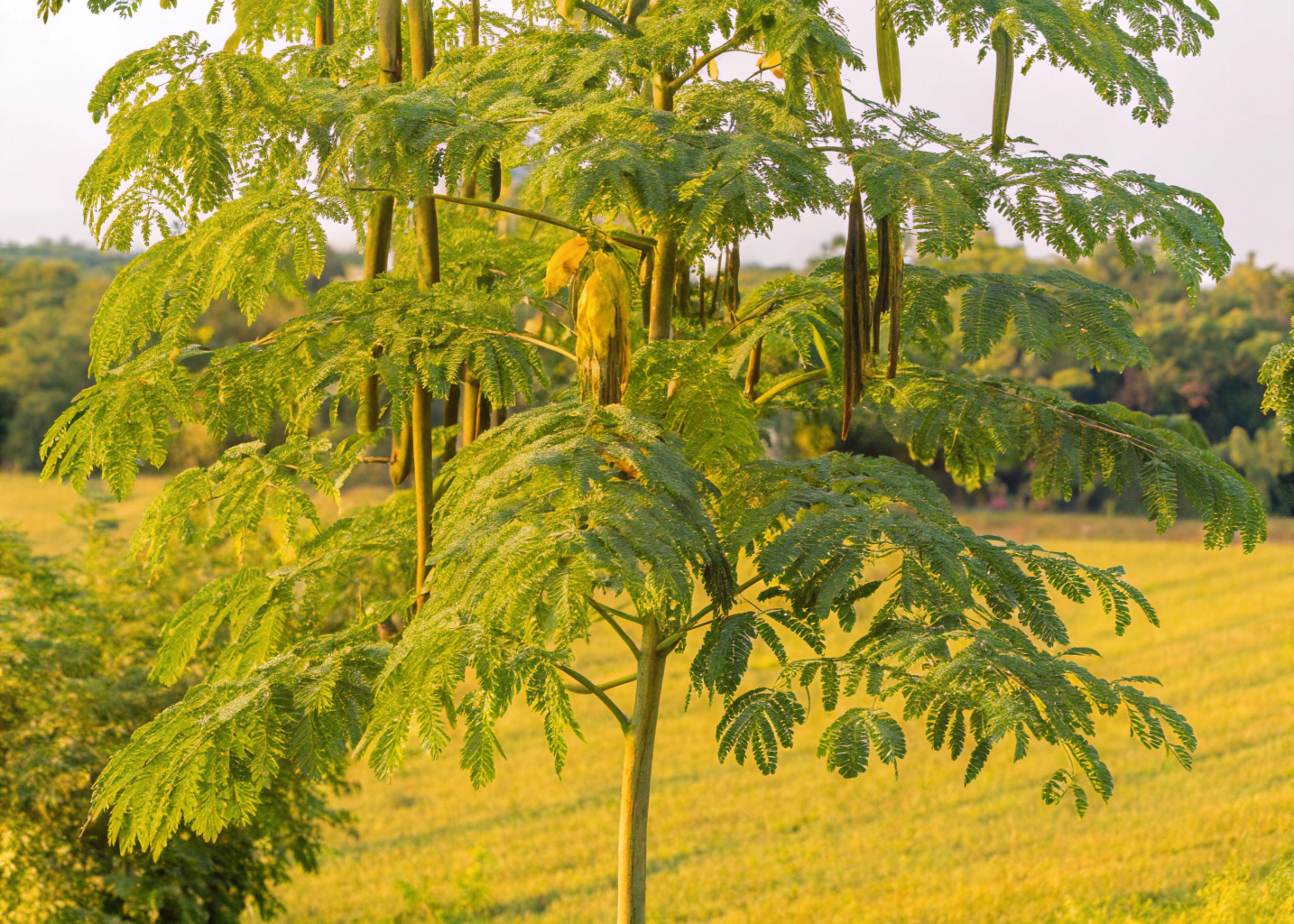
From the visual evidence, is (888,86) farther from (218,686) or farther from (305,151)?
(218,686)

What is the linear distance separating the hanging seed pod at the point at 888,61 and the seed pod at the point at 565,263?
3.00ft

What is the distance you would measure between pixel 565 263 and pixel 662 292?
1.35ft

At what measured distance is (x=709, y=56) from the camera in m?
3.30

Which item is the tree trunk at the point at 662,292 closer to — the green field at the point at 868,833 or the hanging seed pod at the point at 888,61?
the hanging seed pod at the point at 888,61

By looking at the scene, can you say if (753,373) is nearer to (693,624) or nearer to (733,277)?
(733,277)

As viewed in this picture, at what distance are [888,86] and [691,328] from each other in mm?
1058

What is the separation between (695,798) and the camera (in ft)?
Answer: 36.3

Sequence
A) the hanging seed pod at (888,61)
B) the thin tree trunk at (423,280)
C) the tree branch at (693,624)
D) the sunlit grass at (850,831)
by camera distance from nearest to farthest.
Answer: the tree branch at (693,624)
the hanging seed pod at (888,61)
the thin tree trunk at (423,280)
the sunlit grass at (850,831)

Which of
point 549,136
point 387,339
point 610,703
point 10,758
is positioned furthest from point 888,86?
point 10,758

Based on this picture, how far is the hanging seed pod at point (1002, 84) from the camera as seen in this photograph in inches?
110

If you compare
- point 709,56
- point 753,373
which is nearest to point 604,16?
point 709,56

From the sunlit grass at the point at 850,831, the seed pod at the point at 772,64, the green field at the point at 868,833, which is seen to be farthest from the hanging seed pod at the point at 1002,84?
the sunlit grass at the point at 850,831

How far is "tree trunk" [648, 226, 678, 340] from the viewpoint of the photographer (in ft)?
11.0

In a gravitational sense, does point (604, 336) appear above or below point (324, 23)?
below
